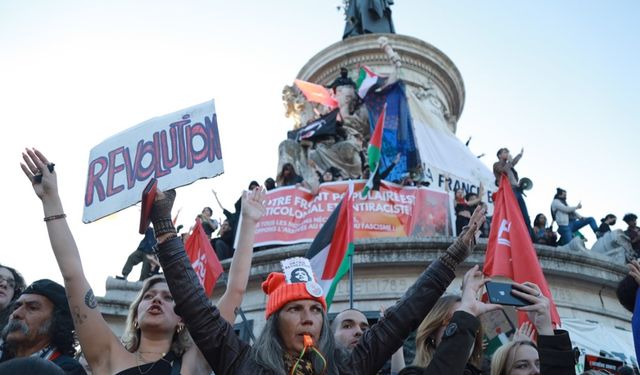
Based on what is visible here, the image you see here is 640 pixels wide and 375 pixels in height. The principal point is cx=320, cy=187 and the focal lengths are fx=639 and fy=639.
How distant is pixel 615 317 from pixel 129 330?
845 cm

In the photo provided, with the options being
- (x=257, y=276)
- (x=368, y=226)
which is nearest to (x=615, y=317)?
(x=368, y=226)

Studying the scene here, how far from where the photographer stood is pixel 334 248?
827cm

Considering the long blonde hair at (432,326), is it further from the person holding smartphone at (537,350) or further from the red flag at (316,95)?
the red flag at (316,95)


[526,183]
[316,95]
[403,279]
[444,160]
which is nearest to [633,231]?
[526,183]

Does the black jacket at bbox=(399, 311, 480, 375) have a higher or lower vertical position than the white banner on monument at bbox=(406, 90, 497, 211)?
lower

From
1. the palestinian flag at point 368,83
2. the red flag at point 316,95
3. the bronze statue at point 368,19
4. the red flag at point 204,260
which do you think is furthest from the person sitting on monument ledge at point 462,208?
the bronze statue at point 368,19

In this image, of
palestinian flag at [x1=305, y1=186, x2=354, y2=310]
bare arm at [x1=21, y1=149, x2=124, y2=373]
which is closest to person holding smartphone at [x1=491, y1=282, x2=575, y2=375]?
bare arm at [x1=21, y1=149, x2=124, y2=373]

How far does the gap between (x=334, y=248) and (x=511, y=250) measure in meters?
2.23

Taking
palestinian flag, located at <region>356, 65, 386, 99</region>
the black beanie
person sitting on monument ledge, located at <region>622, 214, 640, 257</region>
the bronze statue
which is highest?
the bronze statue

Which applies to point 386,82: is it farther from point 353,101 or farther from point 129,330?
point 129,330

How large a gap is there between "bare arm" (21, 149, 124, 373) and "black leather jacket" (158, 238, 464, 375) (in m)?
0.55

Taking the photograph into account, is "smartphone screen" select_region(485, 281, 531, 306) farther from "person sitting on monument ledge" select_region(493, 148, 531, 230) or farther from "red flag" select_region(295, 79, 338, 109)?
"red flag" select_region(295, 79, 338, 109)

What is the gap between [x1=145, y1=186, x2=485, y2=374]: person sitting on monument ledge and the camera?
2949 mm

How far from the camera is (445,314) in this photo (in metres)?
3.65
